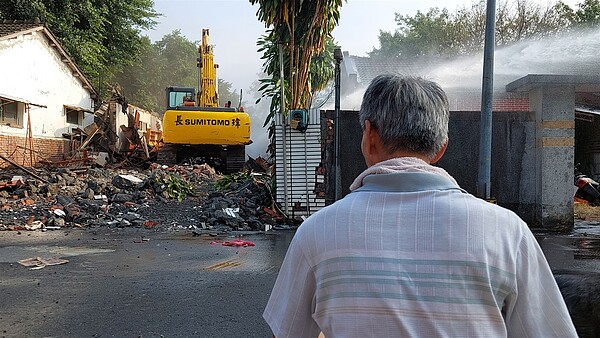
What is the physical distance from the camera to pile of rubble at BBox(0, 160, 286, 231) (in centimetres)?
1043

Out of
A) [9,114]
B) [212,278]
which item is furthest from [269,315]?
[9,114]

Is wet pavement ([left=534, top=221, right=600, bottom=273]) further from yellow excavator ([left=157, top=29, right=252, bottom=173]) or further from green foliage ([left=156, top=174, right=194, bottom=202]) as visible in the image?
yellow excavator ([left=157, top=29, right=252, bottom=173])

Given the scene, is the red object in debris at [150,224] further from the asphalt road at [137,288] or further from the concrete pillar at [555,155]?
the concrete pillar at [555,155]

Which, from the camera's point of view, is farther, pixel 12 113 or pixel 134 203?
pixel 12 113

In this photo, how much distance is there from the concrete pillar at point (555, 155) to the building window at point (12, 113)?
17.0 meters

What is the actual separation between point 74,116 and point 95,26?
584 cm

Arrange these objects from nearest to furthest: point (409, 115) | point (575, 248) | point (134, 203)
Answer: point (409, 115), point (575, 248), point (134, 203)

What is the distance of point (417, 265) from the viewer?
4.42ft

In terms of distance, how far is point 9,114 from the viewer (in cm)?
1942

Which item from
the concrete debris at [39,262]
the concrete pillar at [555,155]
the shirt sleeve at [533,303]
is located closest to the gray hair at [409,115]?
the shirt sleeve at [533,303]

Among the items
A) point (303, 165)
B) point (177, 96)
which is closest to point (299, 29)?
point (303, 165)

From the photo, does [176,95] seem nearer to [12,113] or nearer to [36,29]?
[36,29]

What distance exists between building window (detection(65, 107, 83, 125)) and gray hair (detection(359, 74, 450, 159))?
24.1 metres

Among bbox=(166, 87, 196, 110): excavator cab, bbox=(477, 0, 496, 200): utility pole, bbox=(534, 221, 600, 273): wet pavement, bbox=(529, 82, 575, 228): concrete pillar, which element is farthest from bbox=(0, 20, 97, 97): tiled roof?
bbox=(534, 221, 600, 273): wet pavement
